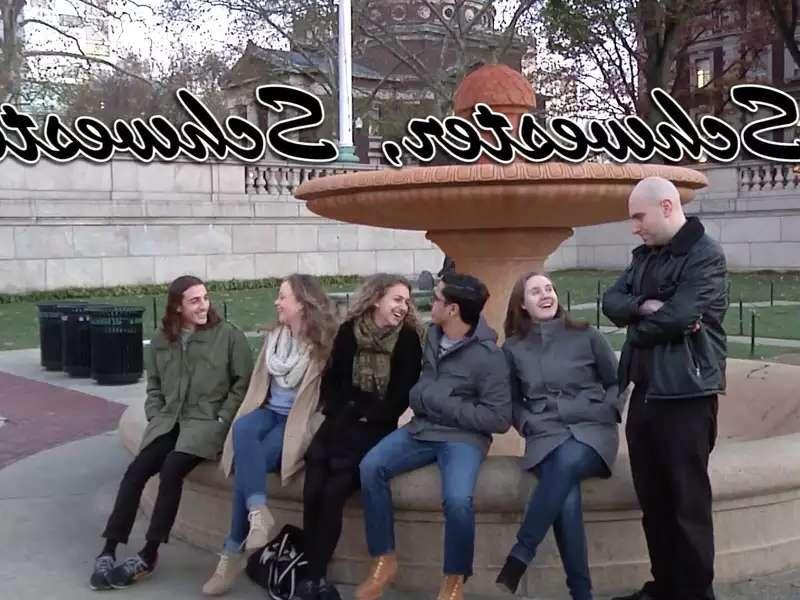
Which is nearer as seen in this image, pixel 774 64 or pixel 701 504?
pixel 701 504

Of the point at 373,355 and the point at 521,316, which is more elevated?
the point at 521,316

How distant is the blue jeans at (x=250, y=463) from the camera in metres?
4.91

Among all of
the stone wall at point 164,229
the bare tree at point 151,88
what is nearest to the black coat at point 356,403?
the stone wall at point 164,229

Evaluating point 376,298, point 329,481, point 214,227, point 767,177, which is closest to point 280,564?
point 329,481

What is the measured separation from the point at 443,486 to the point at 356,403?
0.70 m

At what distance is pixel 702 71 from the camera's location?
56562 mm

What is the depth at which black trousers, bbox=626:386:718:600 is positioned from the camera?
4.09 meters

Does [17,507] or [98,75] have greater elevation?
[98,75]

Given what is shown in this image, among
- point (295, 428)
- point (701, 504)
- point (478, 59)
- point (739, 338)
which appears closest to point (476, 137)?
point (295, 428)

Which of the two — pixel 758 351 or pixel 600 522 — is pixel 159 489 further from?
pixel 758 351

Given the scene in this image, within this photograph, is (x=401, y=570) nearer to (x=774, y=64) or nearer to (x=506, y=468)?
(x=506, y=468)

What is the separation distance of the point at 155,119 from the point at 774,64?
1536 inches

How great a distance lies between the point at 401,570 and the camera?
486cm

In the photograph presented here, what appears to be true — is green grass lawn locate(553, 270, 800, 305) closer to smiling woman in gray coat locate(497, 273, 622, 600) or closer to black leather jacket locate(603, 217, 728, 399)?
smiling woman in gray coat locate(497, 273, 622, 600)
